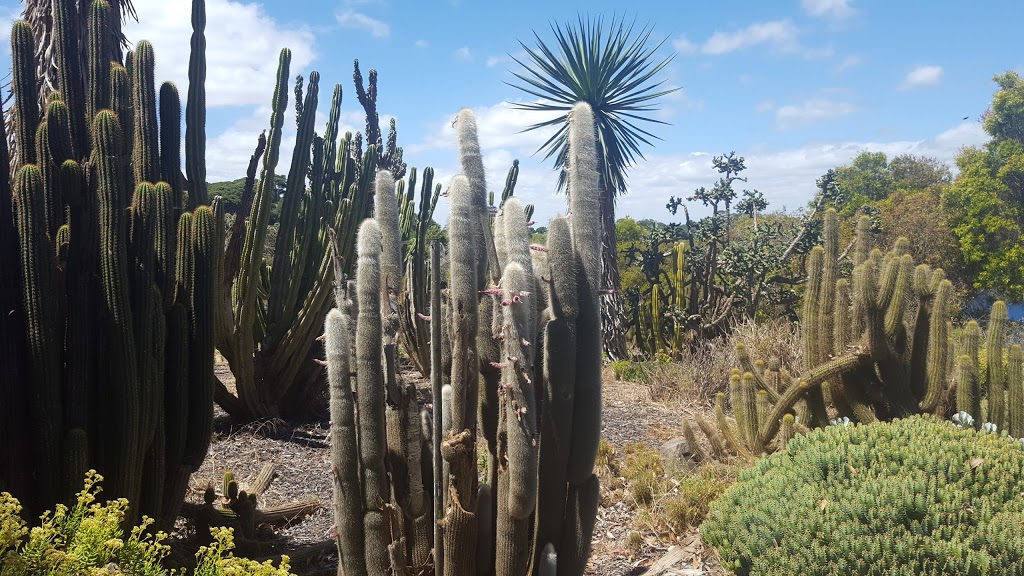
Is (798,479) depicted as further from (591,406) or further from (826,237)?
(826,237)

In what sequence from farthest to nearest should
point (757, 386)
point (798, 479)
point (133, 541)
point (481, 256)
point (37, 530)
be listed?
point (757, 386) → point (798, 479) → point (481, 256) → point (133, 541) → point (37, 530)

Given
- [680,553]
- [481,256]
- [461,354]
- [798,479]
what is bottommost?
[680,553]

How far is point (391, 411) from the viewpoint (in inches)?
132

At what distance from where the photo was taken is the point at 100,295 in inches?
140

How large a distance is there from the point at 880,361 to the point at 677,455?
6.27 ft

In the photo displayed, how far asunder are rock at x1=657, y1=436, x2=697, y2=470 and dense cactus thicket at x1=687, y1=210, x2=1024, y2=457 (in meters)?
0.44

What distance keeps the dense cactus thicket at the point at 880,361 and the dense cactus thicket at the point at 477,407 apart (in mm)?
3150

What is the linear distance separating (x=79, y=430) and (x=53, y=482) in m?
0.28

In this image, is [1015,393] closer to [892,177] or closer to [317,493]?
[317,493]

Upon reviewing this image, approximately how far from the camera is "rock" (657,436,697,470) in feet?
20.2

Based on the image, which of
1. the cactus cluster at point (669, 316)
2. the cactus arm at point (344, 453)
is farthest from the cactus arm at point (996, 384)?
the cactus arm at point (344, 453)

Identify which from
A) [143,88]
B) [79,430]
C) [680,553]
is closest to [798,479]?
[680,553]

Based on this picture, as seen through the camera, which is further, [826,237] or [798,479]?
[826,237]

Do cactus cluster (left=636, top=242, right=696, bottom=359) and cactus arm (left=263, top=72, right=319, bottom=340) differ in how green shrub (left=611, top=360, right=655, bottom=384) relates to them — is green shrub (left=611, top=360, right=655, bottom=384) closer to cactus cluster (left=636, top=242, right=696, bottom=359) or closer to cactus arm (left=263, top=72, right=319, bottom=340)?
cactus cluster (left=636, top=242, right=696, bottom=359)
